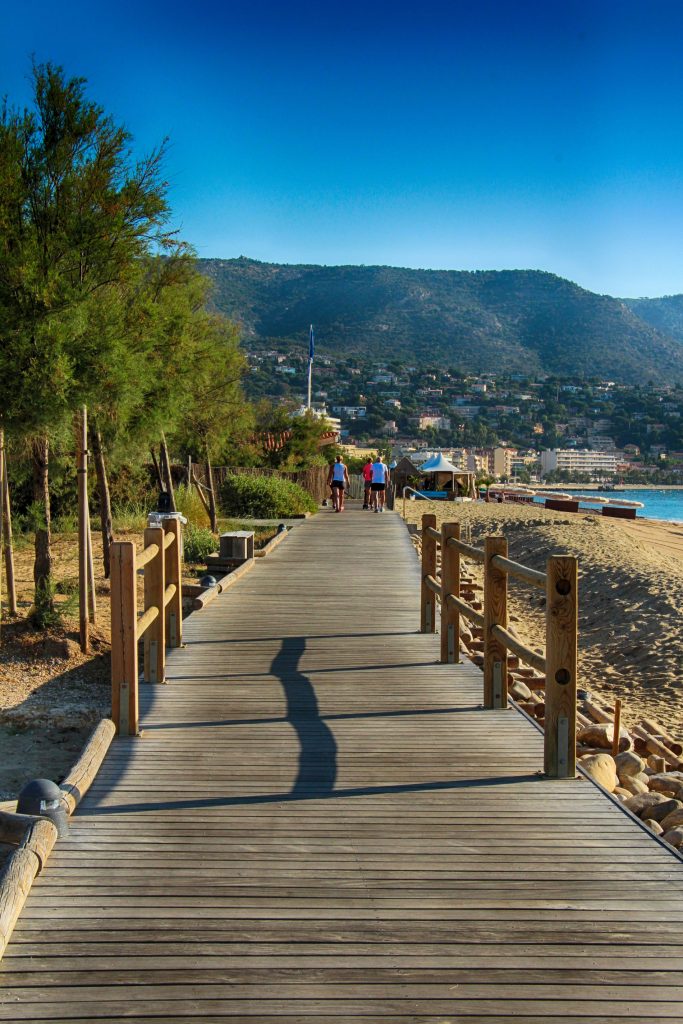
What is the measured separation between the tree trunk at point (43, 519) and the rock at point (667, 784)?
672 cm

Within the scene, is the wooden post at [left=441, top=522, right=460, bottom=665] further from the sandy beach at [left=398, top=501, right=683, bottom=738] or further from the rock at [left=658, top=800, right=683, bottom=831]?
the rock at [left=658, top=800, right=683, bottom=831]

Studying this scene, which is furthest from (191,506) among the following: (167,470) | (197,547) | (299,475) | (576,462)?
(576,462)

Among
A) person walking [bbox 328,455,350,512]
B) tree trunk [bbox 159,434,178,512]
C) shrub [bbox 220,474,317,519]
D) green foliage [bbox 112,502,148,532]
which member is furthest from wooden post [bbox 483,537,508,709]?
person walking [bbox 328,455,350,512]

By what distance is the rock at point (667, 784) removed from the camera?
25.0 ft

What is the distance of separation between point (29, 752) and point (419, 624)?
4.43 m

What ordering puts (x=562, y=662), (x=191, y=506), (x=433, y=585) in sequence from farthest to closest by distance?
1. (x=191, y=506)
2. (x=433, y=585)
3. (x=562, y=662)

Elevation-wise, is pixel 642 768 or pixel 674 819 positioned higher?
pixel 674 819

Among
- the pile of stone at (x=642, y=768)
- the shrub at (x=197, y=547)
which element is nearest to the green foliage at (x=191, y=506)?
the shrub at (x=197, y=547)

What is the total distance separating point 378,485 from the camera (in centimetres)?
2755

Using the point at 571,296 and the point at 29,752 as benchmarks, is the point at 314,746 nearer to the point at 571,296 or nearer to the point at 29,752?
the point at 29,752

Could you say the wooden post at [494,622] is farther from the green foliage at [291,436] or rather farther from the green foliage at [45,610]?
the green foliage at [291,436]

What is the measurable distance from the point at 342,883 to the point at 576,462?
5978 inches

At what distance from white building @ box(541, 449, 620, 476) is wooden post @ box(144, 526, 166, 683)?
143m

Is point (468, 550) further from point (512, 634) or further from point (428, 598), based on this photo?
point (428, 598)
